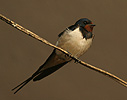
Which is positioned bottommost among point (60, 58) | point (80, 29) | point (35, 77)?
point (35, 77)

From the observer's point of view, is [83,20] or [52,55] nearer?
[83,20]

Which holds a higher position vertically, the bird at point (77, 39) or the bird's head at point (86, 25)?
the bird's head at point (86, 25)

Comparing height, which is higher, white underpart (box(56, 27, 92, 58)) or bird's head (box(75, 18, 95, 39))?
bird's head (box(75, 18, 95, 39))

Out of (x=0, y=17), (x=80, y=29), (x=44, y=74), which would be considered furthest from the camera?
(x=44, y=74)

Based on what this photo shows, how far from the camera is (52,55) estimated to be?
1.40 meters

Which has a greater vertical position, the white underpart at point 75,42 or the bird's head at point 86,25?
the bird's head at point 86,25

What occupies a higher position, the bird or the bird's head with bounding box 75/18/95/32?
the bird's head with bounding box 75/18/95/32

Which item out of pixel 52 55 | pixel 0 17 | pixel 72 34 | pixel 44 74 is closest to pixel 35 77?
pixel 44 74

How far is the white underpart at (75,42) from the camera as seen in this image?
1190 millimetres

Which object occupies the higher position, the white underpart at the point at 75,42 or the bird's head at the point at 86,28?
the bird's head at the point at 86,28

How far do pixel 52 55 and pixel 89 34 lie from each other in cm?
29

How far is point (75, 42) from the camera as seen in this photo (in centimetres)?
120

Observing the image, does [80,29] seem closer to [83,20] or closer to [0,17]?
[83,20]

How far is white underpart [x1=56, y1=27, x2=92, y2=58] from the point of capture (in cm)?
119
